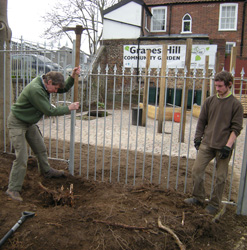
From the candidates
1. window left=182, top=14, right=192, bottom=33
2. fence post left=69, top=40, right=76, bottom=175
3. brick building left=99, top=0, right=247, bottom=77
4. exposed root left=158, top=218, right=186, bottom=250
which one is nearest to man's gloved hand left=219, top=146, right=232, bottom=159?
exposed root left=158, top=218, right=186, bottom=250

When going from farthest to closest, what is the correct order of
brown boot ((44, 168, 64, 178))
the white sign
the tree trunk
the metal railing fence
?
the white sign → the tree trunk → brown boot ((44, 168, 64, 178)) → the metal railing fence

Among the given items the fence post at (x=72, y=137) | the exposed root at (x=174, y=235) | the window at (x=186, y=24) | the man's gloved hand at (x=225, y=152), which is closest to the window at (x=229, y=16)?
the window at (x=186, y=24)

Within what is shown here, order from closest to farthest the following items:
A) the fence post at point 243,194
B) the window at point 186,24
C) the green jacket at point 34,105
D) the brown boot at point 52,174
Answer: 1. the green jacket at point 34,105
2. the fence post at point 243,194
3. the brown boot at point 52,174
4. the window at point 186,24

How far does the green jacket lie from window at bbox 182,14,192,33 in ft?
78.8

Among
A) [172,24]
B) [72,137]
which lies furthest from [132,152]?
[172,24]

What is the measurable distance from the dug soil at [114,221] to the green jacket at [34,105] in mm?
1088

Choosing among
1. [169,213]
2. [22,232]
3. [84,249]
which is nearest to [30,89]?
[22,232]

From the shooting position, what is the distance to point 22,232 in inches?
109

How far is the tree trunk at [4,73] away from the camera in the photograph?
17.6ft

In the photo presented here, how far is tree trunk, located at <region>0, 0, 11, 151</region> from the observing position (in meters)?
5.38

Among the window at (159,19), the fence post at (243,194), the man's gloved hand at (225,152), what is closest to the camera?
the man's gloved hand at (225,152)

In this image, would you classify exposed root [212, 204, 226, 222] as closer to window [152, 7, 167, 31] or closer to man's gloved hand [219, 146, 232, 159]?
man's gloved hand [219, 146, 232, 159]

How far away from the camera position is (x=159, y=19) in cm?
2594

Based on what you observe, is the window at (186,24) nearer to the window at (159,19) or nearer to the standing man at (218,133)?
the window at (159,19)
